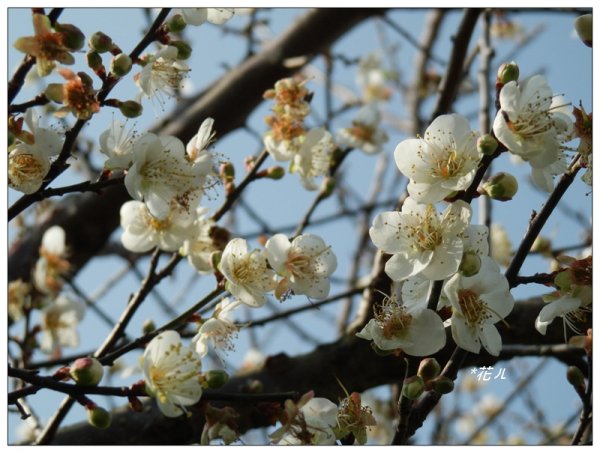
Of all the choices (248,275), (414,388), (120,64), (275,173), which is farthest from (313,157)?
(414,388)

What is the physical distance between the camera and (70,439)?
1.54 metres

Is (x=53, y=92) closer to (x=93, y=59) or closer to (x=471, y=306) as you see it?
(x=93, y=59)

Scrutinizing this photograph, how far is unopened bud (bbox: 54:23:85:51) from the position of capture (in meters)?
1.10

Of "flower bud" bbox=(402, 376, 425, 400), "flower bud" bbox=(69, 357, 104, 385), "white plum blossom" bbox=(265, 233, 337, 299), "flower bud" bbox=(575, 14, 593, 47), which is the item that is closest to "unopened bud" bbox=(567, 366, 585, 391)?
"flower bud" bbox=(402, 376, 425, 400)

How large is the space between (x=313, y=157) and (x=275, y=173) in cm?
10

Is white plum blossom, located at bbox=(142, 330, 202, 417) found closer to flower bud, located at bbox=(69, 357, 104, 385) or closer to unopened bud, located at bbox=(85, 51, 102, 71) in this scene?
flower bud, located at bbox=(69, 357, 104, 385)

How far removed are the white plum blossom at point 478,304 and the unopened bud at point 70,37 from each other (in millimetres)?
634

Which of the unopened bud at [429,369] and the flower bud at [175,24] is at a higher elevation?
the flower bud at [175,24]

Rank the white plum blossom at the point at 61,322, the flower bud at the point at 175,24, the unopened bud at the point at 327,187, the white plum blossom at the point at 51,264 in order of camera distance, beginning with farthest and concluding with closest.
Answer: the white plum blossom at the point at 51,264 < the white plum blossom at the point at 61,322 < the unopened bud at the point at 327,187 < the flower bud at the point at 175,24

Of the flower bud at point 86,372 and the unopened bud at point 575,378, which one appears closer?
the flower bud at point 86,372

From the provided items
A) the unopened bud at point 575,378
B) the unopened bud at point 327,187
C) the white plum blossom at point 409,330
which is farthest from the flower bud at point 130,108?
the unopened bud at point 575,378

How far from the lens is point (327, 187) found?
167cm

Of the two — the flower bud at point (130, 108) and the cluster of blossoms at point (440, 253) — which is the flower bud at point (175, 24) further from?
the cluster of blossoms at point (440, 253)

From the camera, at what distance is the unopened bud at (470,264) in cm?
104
